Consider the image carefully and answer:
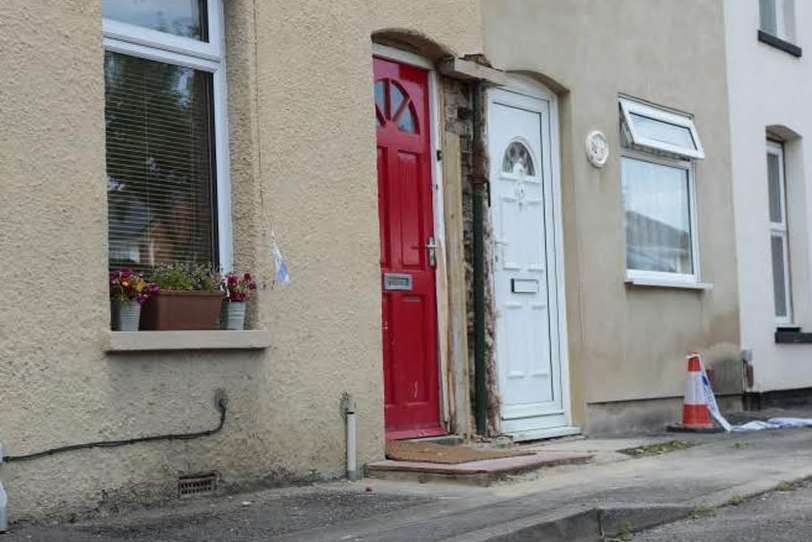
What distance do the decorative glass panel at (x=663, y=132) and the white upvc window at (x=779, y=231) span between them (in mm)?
2622

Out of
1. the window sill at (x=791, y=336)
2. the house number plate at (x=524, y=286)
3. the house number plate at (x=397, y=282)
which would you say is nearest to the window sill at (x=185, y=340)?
the house number plate at (x=397, y=282)

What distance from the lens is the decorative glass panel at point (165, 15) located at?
6781 mm

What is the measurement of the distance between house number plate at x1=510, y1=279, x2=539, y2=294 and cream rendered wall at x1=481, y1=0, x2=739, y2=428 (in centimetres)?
40

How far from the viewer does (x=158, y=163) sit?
6.93 m

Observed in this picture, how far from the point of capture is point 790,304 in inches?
553

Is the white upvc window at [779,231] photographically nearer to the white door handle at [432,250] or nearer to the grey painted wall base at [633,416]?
the grey painted wall base at [633,416]

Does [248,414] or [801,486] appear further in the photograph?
[801,486]

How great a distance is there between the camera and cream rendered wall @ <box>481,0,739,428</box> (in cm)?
998

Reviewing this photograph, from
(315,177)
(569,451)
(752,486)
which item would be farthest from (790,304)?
(315,177)

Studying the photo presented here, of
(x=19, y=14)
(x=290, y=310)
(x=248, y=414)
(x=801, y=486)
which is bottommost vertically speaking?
(x=801, y=486)

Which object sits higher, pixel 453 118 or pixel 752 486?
pixel 453 118

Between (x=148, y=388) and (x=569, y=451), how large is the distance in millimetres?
3465

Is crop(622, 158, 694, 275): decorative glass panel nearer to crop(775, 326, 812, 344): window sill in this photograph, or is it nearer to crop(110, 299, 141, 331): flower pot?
crop(775, 326, 812, 344): window sill

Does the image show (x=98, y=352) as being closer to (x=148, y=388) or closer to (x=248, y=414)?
(x=148, y=388)
